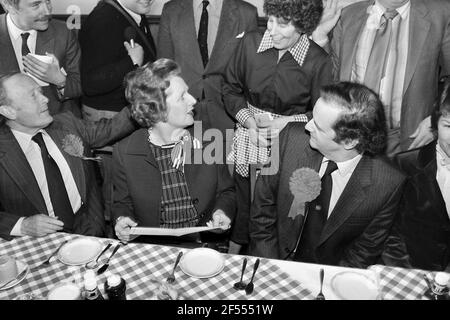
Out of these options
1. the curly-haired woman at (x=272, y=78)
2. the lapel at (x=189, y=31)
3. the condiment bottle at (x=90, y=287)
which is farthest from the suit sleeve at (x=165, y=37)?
the condiment bottle at (x=90, y=287)

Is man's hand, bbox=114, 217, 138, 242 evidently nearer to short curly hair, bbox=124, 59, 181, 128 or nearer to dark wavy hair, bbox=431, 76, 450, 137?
short curly hair, bbox=124, 59, 181, 128

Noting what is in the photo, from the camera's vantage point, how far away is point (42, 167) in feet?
10.8

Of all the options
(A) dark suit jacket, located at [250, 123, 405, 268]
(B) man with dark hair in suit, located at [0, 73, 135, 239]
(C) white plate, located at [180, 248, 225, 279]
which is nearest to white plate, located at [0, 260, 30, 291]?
(B) man with dark hair in suit, located at [0, 73, 135, 239]

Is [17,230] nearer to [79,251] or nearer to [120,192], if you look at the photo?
[79,251]

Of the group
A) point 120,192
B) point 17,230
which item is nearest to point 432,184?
point 120,192

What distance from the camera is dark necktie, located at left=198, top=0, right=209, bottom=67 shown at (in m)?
4.16

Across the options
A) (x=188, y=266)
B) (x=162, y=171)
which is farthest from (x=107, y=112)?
(x=188, y=266)

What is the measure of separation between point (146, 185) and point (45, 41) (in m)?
1.80

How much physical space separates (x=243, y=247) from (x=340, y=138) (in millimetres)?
1870

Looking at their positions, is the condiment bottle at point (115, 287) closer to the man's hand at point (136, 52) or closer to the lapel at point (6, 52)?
the man's hand at point (136, 52)

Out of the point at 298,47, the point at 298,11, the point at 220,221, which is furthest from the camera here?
the point at 298,47

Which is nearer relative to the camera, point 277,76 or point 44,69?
point 277,76

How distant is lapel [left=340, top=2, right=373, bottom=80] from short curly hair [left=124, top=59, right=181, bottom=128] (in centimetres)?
164
